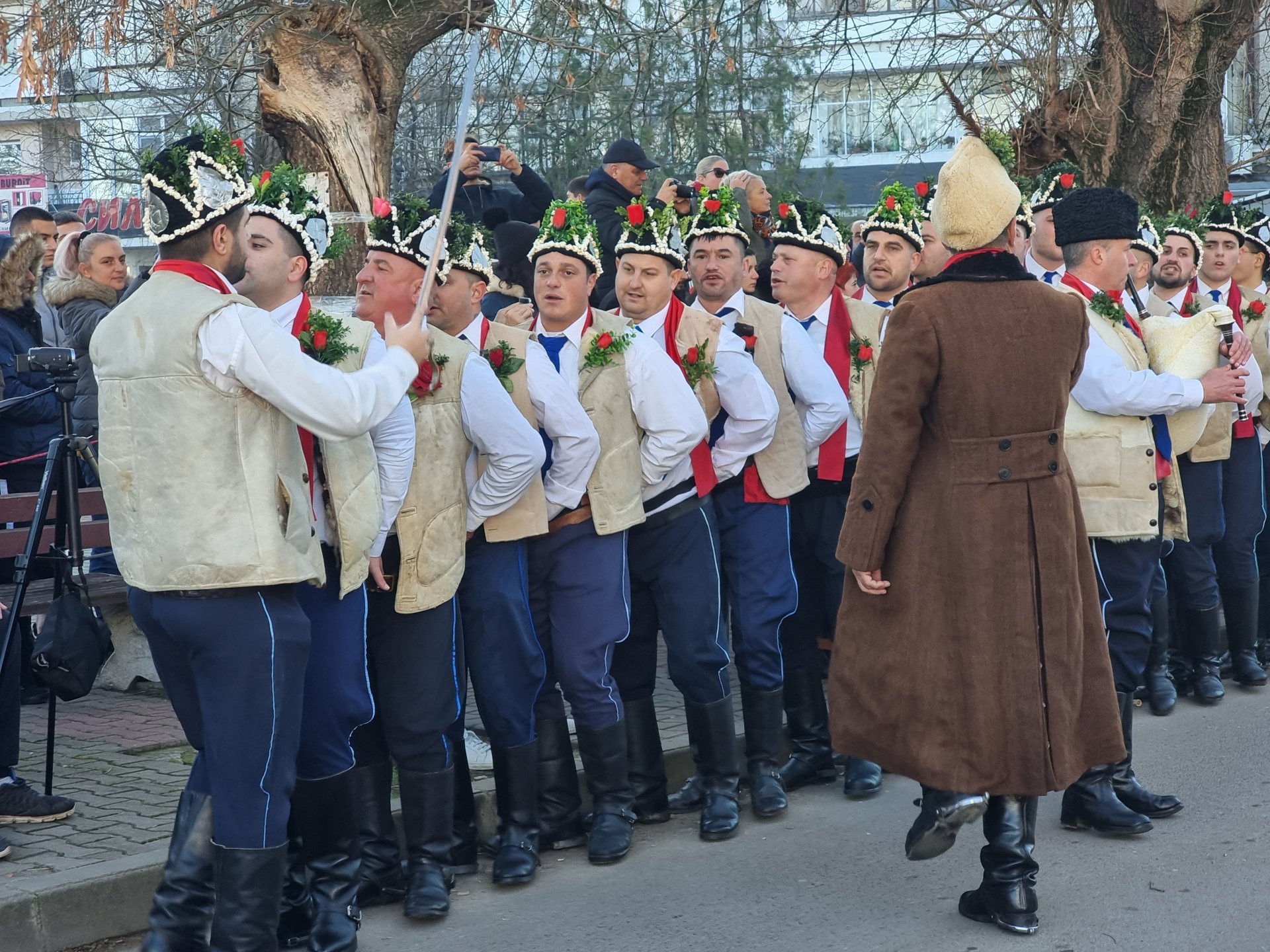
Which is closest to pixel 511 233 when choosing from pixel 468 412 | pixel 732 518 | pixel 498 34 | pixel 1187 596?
pixel 498 34

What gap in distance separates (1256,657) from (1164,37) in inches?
188

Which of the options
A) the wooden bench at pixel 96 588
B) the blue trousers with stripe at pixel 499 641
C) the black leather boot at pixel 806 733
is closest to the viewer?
the blue trousers with stripe at pixel 499 641

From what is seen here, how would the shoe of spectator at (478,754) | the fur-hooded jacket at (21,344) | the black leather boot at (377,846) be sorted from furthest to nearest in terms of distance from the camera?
the fur-hooded jacket at (21,344) < the shoe of spectator at (478,754) < the black leather boot at (377,846)

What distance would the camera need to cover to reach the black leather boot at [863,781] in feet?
20.3

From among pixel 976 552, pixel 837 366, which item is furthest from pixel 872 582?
pixel 837 366

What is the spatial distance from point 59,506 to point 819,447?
3081 mm

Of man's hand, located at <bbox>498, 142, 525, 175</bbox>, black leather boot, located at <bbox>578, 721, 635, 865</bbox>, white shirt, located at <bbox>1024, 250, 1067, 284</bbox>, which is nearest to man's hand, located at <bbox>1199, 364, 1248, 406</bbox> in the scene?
white shirt, located at <bbox>1024, 250, 1067, 284</bbox>

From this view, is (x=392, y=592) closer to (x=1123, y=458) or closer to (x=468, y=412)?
(x=468, y=412)

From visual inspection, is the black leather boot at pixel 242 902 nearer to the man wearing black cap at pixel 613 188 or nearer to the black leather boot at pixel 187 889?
the black leather boot at pixel 187 889

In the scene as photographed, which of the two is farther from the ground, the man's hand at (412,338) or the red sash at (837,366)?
the man's hand at (412,338)

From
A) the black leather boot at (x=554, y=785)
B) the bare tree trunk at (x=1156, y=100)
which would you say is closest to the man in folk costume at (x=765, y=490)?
the black leather boot at (x=554, y=785)

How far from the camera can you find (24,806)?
5.44 meters

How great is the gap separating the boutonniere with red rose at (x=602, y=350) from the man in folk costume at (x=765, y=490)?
80cm

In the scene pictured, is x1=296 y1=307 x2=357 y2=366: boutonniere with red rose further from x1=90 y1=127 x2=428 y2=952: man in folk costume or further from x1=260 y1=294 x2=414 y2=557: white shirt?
x1=90 y1=127 x2=428 y2=952: man in folk costume
